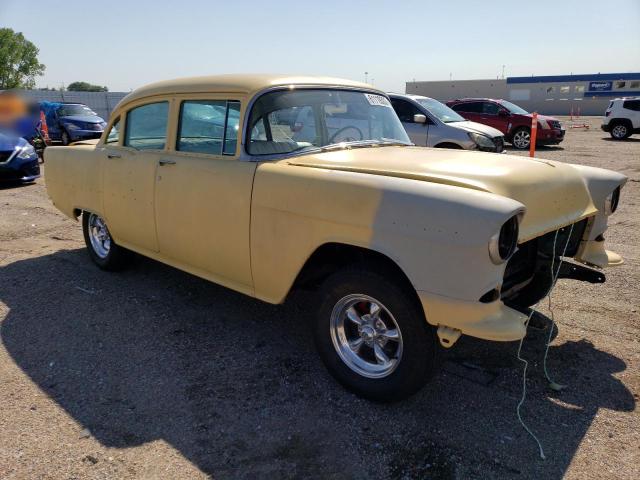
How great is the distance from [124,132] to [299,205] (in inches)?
93.4

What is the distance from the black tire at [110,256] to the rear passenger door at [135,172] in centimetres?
31

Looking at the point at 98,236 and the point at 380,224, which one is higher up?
the point at 380,224

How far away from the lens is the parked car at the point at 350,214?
2.53 metres

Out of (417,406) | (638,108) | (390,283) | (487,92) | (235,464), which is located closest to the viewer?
(235,464)

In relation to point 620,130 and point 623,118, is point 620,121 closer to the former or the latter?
point 623,118

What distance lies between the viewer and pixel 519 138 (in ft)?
55.1

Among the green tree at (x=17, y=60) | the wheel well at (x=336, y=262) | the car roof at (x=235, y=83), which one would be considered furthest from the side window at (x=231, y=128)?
the green tree at (x=17, y=60)

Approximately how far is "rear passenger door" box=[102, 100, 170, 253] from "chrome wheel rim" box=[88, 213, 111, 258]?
0.45m

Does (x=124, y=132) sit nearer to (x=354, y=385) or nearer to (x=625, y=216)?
(x=354, y=385)

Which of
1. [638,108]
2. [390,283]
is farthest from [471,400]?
[638,108]

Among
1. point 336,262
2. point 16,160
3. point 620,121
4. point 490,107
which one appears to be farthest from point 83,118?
point 620,121

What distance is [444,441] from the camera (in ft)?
8.86

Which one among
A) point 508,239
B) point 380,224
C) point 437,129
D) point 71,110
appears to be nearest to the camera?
point 508,239

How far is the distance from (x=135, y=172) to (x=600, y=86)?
5316 centimetres
